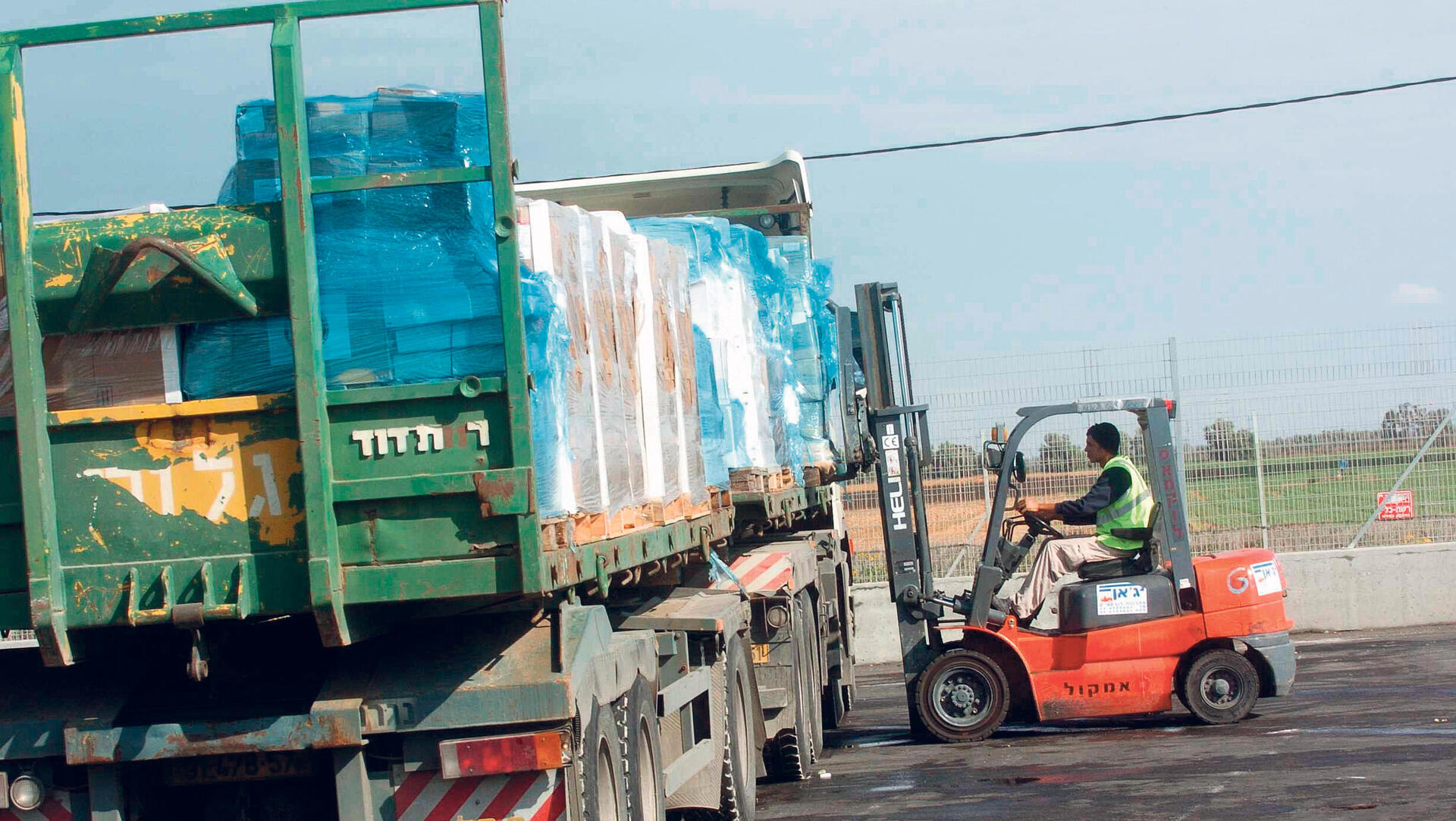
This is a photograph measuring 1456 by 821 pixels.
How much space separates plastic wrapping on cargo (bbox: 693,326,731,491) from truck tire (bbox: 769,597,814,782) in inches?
85.9

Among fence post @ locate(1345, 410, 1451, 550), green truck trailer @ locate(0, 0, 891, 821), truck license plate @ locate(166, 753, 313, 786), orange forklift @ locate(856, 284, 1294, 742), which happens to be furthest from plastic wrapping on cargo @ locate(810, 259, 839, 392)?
fence post @ locate(1345, 410, 1451, 550)

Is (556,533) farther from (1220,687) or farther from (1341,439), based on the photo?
(1341,439)

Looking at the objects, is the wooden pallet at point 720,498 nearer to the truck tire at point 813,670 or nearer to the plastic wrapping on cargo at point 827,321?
the truck tire at point 813,670

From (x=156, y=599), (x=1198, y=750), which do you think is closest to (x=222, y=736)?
(x=156, y=599)

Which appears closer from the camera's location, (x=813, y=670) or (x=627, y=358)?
(x=627, y=358)

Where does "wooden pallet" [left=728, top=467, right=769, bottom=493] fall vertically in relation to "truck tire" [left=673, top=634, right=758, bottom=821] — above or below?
above

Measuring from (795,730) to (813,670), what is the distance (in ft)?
3.68

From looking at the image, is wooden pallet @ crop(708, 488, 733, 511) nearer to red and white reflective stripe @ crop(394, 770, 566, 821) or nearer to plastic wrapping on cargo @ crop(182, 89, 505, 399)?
red and white reflective stripe @ crop(394, 770, 566, 821)

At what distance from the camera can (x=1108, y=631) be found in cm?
1006

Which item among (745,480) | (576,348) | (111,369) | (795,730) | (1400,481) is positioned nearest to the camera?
(111,369)

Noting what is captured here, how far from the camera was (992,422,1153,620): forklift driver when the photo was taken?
10070mm

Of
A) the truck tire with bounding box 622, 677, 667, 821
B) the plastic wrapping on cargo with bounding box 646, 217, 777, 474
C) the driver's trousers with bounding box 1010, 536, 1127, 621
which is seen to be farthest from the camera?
the driver's trousers with bounding box 1010, 536, 1127, 621

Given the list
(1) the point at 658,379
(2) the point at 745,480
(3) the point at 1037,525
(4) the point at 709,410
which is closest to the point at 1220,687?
(3) the point at 1037,525

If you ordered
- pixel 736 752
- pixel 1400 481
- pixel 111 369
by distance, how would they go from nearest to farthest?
1. pixel 111 369
2. pixel 736 752
3. pixel 1400 481
